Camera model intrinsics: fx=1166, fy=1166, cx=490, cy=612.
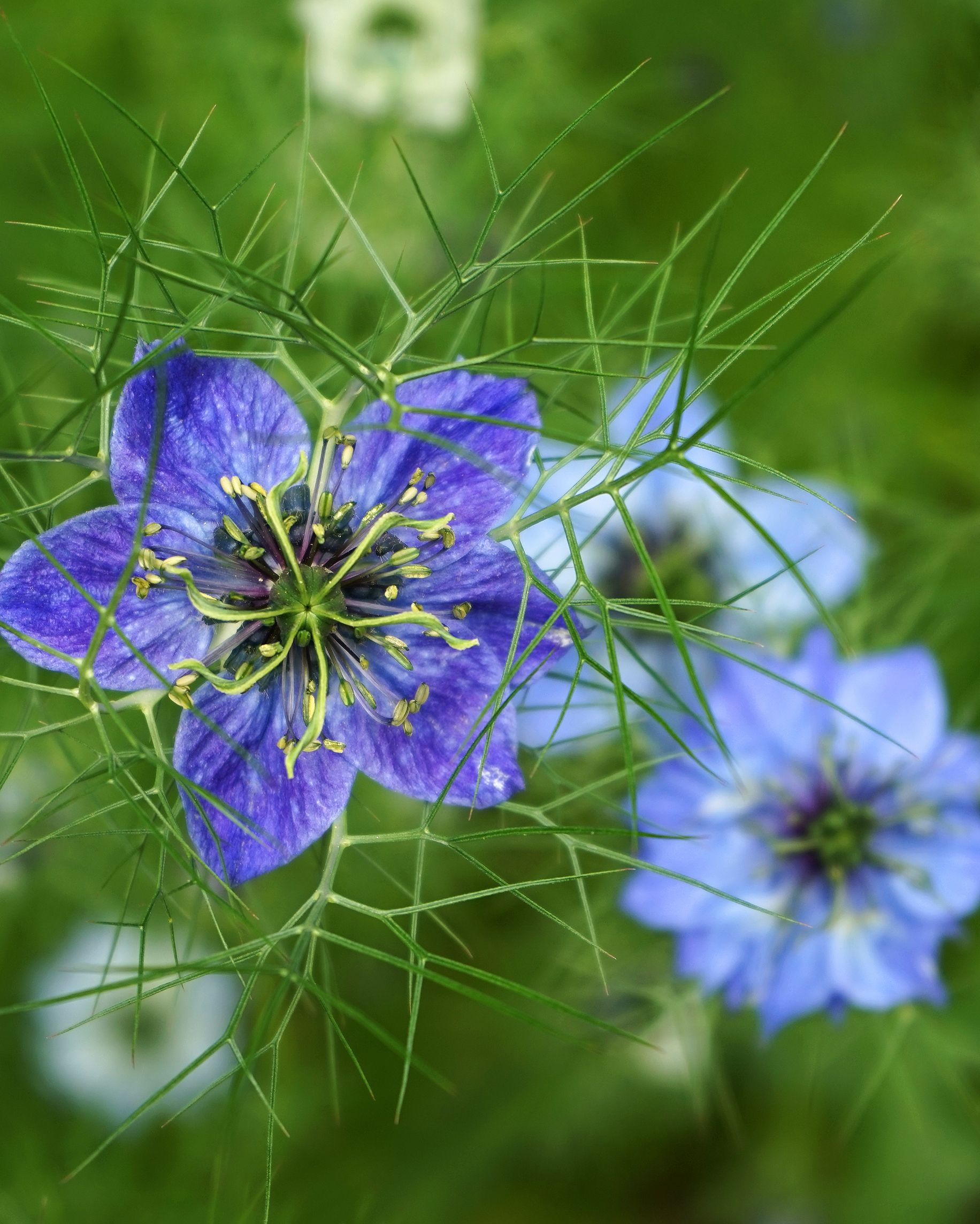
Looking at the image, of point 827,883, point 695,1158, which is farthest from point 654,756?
point 695,1158

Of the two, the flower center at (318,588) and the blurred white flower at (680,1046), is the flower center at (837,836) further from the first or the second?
the flower center at (318,588)

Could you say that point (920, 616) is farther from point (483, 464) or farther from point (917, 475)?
point (483, 464)

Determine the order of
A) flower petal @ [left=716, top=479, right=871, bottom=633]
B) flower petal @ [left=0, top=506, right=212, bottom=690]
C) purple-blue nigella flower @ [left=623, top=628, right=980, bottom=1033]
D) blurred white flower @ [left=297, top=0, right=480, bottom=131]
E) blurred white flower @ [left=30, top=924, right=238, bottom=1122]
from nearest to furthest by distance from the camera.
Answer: flower petal @ [left=0, top=506, right=212, bottom=690]
purple-blue nigella flower @ [left=623, top=628, right=980, bottom=1033]
flower petal @ [left=716, top=479, right=871, bottom=633]
blurred white flower @ [left=297, top=0, right=480, bottom=131]
blurred white flower @ [left=30, top=924, right=238, bottom=1122]

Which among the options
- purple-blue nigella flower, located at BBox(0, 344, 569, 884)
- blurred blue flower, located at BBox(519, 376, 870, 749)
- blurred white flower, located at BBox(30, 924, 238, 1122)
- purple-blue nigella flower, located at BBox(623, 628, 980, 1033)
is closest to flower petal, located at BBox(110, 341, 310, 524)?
purple-blue nigella flower, located at BBox(0, 344, 569, 884)

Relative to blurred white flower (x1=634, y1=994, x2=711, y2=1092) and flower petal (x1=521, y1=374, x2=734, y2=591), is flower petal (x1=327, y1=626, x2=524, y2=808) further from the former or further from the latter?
blurred white flower (x1=634, y1=994, x2=711, y2=1092)

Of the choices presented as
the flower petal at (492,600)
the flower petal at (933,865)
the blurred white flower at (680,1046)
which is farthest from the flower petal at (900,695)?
the flower petal at (492,600)
